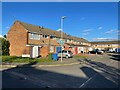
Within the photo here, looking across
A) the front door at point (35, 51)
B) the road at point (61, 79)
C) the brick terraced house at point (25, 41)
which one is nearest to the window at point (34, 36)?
the brick terraced house at point (25, 41)

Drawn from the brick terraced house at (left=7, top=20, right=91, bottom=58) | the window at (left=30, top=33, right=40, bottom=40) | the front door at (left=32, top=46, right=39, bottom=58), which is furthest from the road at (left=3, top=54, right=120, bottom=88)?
the window at (left=30, top=33, right=40, bottom=40)

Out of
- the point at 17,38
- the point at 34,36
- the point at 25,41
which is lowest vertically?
the point at 25,41

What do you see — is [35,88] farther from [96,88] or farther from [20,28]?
[20,28]

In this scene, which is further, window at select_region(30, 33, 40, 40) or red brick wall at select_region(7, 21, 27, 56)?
window at select_region(30, 33, 40, 40)

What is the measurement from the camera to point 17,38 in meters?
37.5

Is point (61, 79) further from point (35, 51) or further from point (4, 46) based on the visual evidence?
point (4, 46)

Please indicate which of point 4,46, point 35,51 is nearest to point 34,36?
point 35,51

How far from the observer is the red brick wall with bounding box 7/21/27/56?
36344mm

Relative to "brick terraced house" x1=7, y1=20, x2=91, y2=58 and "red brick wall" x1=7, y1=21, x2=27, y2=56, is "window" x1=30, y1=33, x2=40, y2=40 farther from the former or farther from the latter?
"red brick wall" x1=7, y1=21, x2=27, y2=56

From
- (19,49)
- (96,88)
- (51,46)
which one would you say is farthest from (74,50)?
(96,88)

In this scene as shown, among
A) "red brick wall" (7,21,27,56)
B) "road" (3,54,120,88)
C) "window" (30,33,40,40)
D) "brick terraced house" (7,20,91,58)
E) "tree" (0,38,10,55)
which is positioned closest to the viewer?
"road" (3,54,120,88)

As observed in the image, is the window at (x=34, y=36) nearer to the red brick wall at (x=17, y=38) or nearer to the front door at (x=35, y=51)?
the red brick wall at (x=17, y=38)

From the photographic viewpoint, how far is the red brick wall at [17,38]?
36344mm

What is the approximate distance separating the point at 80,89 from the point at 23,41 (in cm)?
2793
